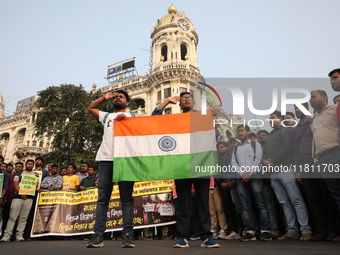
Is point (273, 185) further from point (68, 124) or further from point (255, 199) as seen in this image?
point (68, 124)

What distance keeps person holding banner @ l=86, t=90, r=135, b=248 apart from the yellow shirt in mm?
4211

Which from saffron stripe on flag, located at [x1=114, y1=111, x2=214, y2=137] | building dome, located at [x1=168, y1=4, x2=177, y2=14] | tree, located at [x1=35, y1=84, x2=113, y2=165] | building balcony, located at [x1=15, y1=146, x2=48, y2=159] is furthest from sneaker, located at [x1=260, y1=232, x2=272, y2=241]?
building balcony, located at [x1=15, y1=146, x2=48, y2=159]

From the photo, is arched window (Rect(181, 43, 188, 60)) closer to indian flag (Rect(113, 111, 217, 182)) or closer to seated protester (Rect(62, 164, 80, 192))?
seated protester (Rect(62, 164, 80, 192))

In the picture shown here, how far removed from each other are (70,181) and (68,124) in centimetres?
1455

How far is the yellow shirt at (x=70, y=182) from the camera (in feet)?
26.8

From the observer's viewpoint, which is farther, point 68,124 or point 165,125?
point 68,124

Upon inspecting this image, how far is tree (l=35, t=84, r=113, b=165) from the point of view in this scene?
851 inches

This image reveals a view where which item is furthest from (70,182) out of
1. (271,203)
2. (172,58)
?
(172,58)

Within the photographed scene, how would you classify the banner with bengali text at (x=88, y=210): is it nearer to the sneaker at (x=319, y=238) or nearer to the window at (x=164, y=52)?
the sneaker at (x=319, y=238)

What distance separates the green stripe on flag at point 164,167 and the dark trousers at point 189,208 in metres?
0.12

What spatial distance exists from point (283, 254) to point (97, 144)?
19392 mm

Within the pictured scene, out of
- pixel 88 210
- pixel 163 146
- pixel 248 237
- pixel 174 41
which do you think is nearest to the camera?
pixel 163 146

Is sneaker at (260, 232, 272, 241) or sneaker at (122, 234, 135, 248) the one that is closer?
sneaker at (122, 234, 135, 248)

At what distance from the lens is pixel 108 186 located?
4293mm
